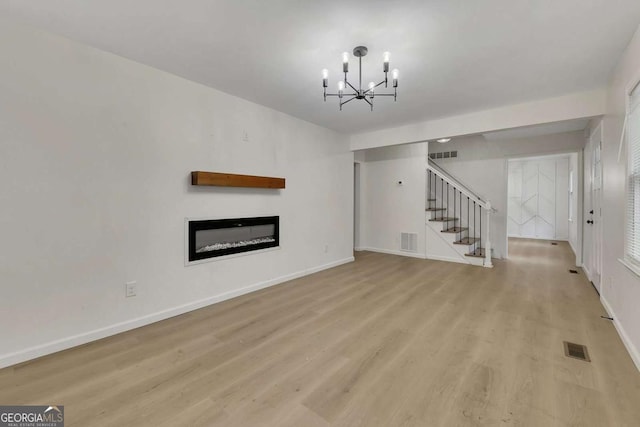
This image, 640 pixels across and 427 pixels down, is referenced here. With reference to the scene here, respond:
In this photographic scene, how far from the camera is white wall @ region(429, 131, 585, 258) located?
5691mm

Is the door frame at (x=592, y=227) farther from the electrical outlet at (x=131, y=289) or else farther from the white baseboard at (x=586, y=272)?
the electrical outlet at (x=131, y=289)

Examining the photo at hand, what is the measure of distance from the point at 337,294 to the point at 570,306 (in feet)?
9.33

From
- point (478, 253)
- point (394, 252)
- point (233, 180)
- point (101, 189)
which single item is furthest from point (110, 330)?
point (478, 253)

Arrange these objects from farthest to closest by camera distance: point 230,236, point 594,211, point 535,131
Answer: point 535,131, point 594,211, point 230,236

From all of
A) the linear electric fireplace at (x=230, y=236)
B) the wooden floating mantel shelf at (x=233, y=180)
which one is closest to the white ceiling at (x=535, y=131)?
the wooden floating mantel shelf at (x=233, y=180)

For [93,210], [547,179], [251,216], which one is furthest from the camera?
[547,179]

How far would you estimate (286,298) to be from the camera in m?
3.60

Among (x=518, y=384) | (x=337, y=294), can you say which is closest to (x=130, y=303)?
(x=337, y=294)

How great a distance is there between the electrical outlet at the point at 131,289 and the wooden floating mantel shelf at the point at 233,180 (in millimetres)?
1228

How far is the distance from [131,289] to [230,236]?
123cm

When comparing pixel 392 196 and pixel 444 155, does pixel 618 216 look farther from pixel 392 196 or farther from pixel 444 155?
pixel 444 155

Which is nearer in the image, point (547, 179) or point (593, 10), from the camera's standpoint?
point (593, 10)

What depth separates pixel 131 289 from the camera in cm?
275

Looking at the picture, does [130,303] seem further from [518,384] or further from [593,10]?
[593,10]
